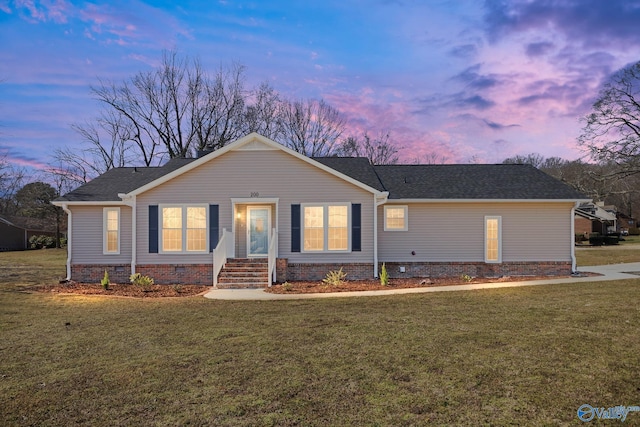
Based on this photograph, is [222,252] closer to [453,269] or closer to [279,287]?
[279,287]

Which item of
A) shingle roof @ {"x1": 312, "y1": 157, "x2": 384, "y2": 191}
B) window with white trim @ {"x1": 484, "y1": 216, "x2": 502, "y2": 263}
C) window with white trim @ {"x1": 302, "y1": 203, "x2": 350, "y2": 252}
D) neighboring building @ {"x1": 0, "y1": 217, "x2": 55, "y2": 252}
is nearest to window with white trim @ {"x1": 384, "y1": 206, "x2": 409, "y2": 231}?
shingle roof @ {"x1": 312, "y1": 157, "x2": 384, "y2": 191}

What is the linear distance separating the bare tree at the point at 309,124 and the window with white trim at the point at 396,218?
2425 centimetres

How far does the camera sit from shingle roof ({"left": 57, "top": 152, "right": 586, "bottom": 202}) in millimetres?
16484

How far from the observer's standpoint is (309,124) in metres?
40.6

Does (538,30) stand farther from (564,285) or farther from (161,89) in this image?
(161,89)

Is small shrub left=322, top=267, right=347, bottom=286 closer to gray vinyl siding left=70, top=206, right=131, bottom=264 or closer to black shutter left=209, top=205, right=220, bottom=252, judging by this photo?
black shutter left=209, top=205, right=220, bottom=252

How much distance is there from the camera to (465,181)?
1788cm

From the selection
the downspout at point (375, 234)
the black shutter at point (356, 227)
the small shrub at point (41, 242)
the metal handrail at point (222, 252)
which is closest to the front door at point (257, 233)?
the metal handrail at point (222, 252)

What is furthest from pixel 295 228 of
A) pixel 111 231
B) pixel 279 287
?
pixel 111 231

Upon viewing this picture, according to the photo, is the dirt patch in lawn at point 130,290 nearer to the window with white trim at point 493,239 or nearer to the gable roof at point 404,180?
the gable roof at point 404,180

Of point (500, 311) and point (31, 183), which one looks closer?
point (500, 311)

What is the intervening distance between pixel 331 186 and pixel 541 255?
9.18 meters

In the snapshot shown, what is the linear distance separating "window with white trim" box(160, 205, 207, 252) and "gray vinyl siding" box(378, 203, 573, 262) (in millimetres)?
7047

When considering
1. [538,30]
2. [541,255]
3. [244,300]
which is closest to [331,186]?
[244,300]
